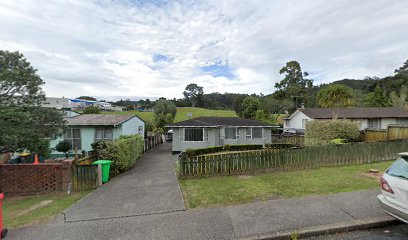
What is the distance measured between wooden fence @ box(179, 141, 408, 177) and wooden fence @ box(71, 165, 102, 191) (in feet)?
12.7

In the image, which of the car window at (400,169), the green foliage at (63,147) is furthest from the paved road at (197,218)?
the green foliage at (63,147)

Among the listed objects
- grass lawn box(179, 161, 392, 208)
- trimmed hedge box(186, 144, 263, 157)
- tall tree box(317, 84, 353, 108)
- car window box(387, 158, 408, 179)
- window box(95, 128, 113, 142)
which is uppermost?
tall tree box(317, 84, 353, 108)

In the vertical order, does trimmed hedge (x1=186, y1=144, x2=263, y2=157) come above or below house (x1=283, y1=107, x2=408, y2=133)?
below

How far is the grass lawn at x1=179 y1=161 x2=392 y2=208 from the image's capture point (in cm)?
725

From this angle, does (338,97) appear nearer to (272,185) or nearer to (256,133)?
(256,133)

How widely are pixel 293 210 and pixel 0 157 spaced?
15190 millimetres

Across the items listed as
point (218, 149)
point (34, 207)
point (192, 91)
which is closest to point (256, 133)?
point (218, 149)

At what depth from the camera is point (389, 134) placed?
60.2 ft

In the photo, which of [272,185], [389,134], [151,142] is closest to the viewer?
[272,185]

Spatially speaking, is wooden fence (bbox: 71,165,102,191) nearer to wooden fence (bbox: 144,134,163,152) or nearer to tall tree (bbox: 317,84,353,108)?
wooden fence (bbox: 144,134,163,152)

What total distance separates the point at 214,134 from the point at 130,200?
574 inches

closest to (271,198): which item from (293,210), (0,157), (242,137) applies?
(293,210)

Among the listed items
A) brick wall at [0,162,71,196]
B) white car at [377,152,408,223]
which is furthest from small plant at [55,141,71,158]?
white car at [377,152,408,223]

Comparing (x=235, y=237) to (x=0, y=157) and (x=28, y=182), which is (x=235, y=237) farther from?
(x=0, y=157)
